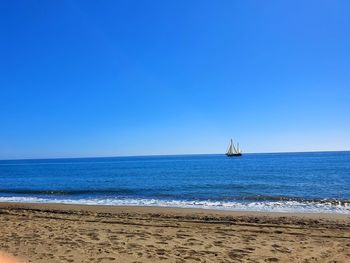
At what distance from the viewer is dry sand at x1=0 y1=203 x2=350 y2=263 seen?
26.9ft

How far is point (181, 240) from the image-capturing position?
390 inches

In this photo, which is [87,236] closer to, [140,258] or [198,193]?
[140,258]

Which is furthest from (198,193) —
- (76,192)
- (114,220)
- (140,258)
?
(140,258)

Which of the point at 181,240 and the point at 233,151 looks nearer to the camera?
the point at 181,240

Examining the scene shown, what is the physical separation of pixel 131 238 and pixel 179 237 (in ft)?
4.86

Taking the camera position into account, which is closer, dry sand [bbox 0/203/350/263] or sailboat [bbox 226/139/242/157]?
dry sand [bbox 0/203/350/263]

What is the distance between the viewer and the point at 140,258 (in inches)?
318

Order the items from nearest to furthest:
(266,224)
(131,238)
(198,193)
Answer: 1. (131,238)
2. (266,224)
3. (198,193)

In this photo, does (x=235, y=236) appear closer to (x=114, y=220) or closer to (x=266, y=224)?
(x=266, y=224)

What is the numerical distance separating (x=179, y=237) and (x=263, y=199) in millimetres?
15204

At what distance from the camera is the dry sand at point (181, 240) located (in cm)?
819

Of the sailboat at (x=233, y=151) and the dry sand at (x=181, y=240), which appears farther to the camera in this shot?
the sailboat at (x=233, y=151)

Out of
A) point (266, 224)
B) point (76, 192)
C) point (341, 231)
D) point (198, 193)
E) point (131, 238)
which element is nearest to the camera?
point (131, 238)

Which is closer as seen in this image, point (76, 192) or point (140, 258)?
point (140, 258)
